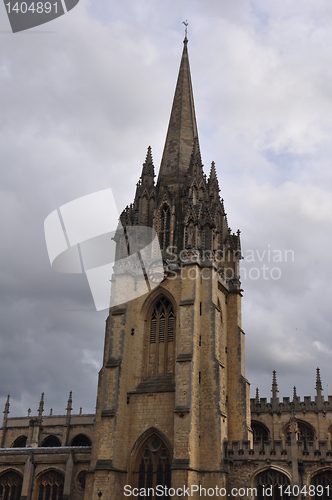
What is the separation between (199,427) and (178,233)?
13.4m

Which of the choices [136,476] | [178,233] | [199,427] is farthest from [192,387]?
[178,233]

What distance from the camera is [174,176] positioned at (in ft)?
139

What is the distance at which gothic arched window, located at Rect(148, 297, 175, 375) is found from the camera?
34812 millimetres

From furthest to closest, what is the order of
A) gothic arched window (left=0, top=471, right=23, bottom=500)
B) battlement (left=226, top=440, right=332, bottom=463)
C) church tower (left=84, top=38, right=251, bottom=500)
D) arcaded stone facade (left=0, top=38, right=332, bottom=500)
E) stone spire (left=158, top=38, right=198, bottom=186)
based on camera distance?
stone spire (left=158, top=38, right=198, bottom=186)
gothic arched window (left=0, top=471, right=23, bottom=500)
church tower (left=84, top=38, right=251, bottom=500)
arcaded stone facade (left=0, top=38, right=332, bottom=500)
battlement (left=226, top=440, right=332, bottom=463)

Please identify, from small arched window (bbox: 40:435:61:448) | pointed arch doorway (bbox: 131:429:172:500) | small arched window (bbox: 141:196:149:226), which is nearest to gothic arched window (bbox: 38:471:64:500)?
pointed arch doorway (bbox: 131:429:172:500)

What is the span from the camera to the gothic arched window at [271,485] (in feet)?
97.9

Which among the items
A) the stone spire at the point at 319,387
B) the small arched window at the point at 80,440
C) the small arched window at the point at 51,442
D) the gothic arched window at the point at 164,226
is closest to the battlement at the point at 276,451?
the gothic arched window at the point at 164,226

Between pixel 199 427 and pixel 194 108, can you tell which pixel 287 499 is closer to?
pixel 199 427

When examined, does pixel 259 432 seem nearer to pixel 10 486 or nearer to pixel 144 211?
pixel 10 486

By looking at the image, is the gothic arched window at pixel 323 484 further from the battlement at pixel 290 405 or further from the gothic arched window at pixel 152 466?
the battlement at pixel 290 405

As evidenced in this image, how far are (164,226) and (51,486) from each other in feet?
62.0

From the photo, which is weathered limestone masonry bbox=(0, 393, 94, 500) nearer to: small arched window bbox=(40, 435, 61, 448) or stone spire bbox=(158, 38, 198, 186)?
small arched window bbox=(40, 435, 61, 448)

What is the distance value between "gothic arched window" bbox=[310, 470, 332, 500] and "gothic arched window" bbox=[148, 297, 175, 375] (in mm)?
10213

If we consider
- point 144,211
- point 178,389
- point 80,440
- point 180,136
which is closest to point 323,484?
point 178,389
